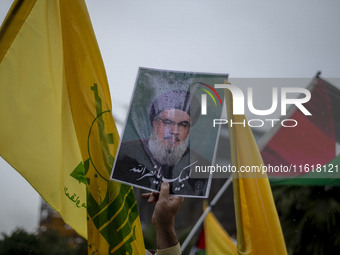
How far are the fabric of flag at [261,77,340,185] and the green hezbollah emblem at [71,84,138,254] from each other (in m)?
2.45

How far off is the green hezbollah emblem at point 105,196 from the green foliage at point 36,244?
9923 millimetres

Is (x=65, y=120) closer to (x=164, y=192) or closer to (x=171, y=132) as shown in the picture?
(x=171, y=132)

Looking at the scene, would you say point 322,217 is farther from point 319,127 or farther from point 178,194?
point 178,194

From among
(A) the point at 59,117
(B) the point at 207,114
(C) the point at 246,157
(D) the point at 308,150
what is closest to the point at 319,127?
(D) the point at 308,150

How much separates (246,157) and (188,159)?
0.72m

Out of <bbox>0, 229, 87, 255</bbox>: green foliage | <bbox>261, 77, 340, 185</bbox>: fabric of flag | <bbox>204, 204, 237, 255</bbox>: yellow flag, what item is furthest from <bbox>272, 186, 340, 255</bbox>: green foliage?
<bbox>0, 229, 87, 255</bbox>: green foliage

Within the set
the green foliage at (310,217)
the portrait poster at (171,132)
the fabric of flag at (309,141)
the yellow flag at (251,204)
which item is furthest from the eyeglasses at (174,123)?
the green foliage at (310,217)

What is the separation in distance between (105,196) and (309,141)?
2.92 meters

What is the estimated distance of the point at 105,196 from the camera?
4.08m

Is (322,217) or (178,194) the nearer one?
(178,194)

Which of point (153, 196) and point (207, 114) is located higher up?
point (207, 114)

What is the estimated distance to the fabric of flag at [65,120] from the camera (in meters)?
3.78

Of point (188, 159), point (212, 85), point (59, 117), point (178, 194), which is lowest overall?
point (178, 194)

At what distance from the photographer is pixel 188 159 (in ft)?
12.7
